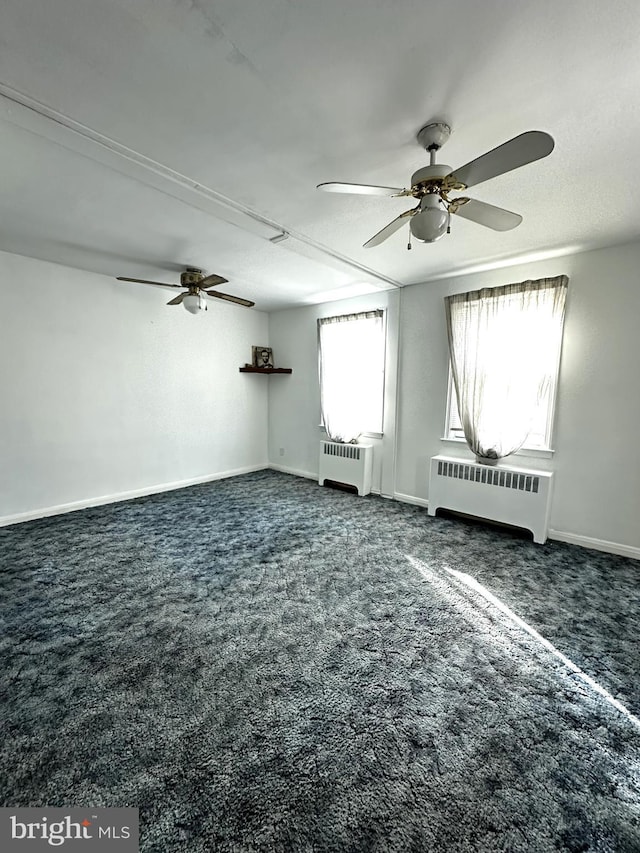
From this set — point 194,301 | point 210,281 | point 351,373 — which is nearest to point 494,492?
point 351,373

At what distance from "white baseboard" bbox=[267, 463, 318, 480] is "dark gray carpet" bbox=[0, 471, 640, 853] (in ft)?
7.50

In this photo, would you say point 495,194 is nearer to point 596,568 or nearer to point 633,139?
point 633,139

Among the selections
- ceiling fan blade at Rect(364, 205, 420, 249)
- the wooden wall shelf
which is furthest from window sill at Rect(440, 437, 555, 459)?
the wooden wall shelf

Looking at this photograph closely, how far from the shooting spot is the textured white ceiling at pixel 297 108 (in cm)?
122

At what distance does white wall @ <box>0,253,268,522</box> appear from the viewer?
11.5 feet

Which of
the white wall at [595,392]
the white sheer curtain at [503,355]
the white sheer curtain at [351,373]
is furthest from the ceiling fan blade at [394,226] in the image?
the white sheer curtain at [351,373]

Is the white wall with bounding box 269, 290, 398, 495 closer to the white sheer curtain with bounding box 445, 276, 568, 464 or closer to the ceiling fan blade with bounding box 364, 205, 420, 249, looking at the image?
the white sheer curtain with bounding box 445, 276, 568, 464

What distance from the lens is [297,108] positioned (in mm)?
1586

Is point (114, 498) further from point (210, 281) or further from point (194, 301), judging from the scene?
point (210, 281)

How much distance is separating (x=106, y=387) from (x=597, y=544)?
5080mm

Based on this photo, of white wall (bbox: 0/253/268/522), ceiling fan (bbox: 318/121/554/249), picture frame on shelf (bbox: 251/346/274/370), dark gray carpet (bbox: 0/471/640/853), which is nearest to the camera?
dark gray carpet (bbox: 0/471/640/853)

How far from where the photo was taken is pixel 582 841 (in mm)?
1105

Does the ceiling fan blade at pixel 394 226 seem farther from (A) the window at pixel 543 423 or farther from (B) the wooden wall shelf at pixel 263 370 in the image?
(B) the wooden wall shelf at pixel 263 370

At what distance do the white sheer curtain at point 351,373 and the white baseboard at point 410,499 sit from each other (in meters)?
0.84
